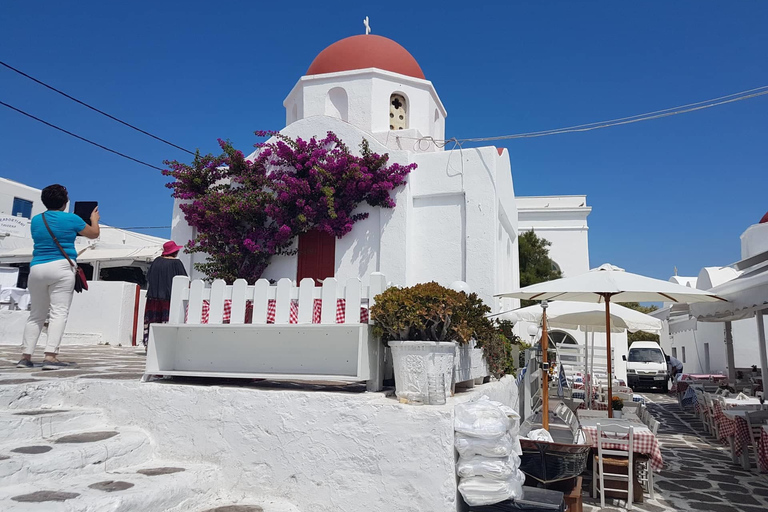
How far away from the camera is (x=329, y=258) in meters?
10.5

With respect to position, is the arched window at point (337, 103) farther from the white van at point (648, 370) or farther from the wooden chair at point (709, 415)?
the white van at point (648, 370)

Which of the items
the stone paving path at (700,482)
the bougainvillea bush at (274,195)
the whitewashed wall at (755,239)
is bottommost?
the stone paving path at (700,482)

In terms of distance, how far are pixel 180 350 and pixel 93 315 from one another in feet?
36.2

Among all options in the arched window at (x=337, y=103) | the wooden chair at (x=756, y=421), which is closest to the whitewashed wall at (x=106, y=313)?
the arched window at (x=337, y=103)

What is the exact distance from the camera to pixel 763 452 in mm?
6816

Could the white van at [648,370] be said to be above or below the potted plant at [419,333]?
below

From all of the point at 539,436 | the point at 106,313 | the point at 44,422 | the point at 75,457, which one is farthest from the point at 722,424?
the point at 106,313

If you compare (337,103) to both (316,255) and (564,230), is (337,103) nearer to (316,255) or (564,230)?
(316,255)

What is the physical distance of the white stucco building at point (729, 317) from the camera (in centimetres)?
827

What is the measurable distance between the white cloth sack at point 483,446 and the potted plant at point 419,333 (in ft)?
1.27

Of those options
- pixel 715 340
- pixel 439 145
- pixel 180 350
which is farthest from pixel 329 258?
pixel 715 340

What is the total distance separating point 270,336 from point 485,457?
2.05 metres

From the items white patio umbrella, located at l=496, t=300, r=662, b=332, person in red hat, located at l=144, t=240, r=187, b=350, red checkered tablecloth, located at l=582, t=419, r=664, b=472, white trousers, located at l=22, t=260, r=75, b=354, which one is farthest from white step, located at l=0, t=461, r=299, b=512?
white patio umbrella, located at l=496, t=300, r=662, b=332

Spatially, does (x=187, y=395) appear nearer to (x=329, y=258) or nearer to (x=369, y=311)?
(x=369, y=311)
